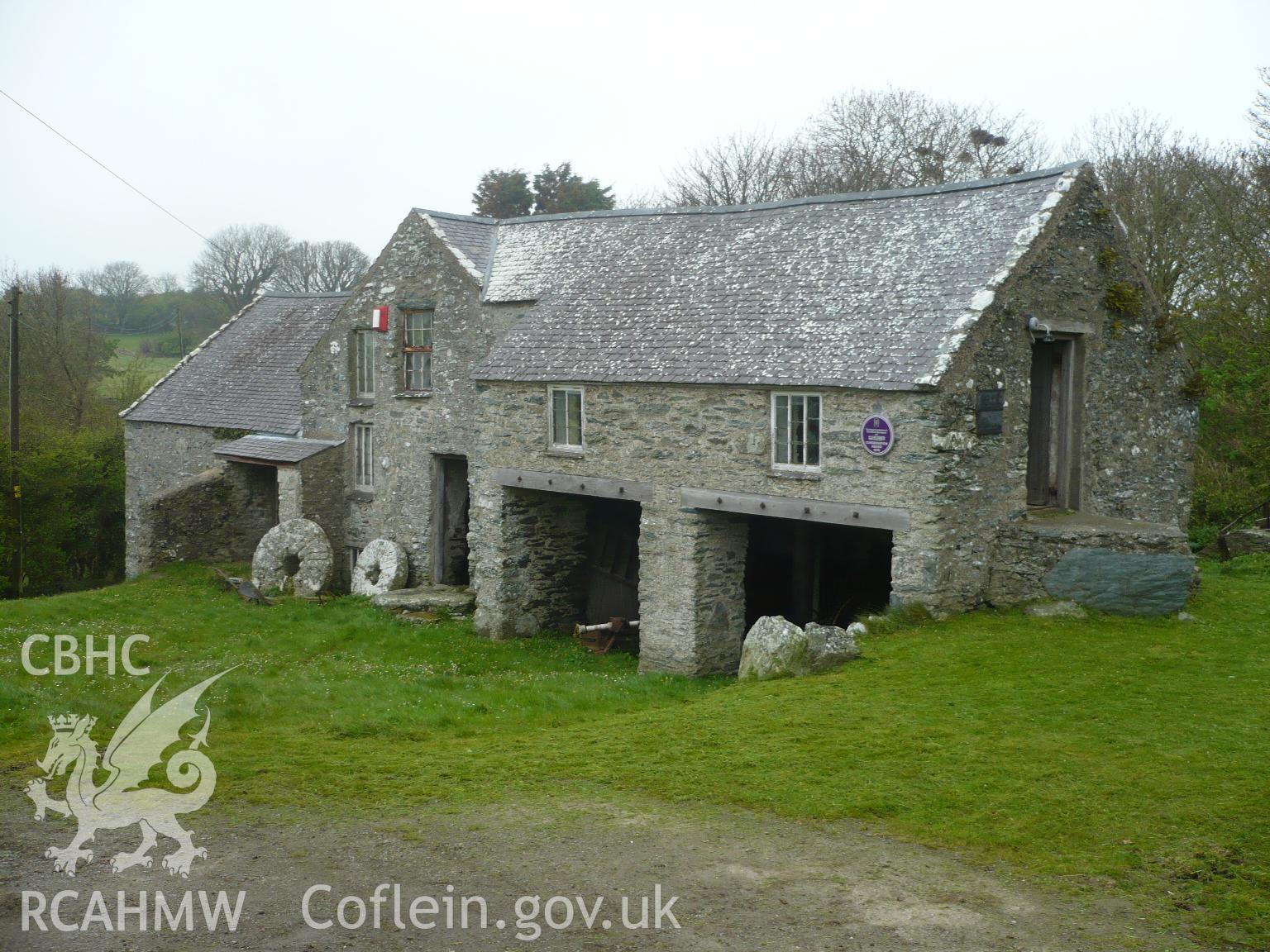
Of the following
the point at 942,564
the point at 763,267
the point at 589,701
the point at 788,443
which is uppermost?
the point at 763,267

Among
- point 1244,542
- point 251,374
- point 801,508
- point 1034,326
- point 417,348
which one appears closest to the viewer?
point 1034,326

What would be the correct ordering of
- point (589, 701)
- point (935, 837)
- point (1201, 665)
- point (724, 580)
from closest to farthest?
point (935, 837) → point (1201, 665) → point (589, 701) → point (724, 580)

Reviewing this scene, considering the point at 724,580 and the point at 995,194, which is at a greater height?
the point at 995,194

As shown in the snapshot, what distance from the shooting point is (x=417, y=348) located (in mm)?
21469

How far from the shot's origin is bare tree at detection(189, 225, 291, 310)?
5628 cm

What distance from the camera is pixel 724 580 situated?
16.0 m

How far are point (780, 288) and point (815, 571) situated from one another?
4.83 metres

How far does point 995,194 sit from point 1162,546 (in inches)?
204

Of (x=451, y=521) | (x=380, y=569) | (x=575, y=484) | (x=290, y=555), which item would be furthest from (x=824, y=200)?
(x=290, y=555)

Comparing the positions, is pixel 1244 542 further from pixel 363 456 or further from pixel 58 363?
pixel 58 363

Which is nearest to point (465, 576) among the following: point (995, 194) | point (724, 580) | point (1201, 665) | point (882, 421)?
point (724, 580)

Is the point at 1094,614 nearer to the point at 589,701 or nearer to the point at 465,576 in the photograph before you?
the point at 589,701

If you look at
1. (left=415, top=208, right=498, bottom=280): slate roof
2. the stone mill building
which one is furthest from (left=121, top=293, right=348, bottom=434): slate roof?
(left=415, top=208, right=498, bottom=280): slate roof

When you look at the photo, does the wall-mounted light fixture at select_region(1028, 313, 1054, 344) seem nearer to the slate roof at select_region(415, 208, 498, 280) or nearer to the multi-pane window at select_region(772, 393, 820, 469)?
the multi-pane window at select_region(772, 393, 820, 469)
